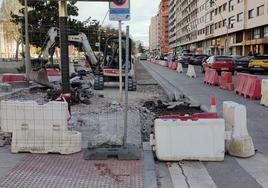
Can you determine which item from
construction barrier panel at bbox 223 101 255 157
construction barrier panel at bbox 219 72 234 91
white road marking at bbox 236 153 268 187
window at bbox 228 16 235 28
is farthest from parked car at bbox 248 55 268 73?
window at bbox 228 16 235 28

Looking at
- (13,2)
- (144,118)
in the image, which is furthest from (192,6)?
(144,118)

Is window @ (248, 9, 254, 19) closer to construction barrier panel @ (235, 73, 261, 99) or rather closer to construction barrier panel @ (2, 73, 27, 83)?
construction barrier panel @ (235, 73, 261, 99)

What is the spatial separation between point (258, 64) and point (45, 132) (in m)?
29.3

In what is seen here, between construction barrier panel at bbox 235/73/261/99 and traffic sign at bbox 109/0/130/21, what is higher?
traffic sign at bbox 109/0/130/21

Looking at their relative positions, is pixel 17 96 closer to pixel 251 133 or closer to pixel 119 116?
pixel 119 116

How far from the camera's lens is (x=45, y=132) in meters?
7.03

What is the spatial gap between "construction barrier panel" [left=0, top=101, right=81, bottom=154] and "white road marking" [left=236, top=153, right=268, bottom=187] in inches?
111

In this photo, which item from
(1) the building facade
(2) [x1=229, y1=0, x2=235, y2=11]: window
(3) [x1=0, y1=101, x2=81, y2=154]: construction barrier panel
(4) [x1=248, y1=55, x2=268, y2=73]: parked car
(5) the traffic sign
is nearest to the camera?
(3) [x1=0, y1=101, x2=81, y2=154]: construction barrier panel

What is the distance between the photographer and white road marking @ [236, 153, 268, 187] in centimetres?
594

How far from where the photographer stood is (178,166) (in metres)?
6.56

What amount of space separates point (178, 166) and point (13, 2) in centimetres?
6048

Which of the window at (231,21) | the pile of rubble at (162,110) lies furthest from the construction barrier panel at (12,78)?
the window at (231,21)

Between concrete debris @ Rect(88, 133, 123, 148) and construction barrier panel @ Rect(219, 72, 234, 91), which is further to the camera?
construction barrier panel @ Rect(219, 72, 234, 91)

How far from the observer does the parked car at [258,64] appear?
33469mm
